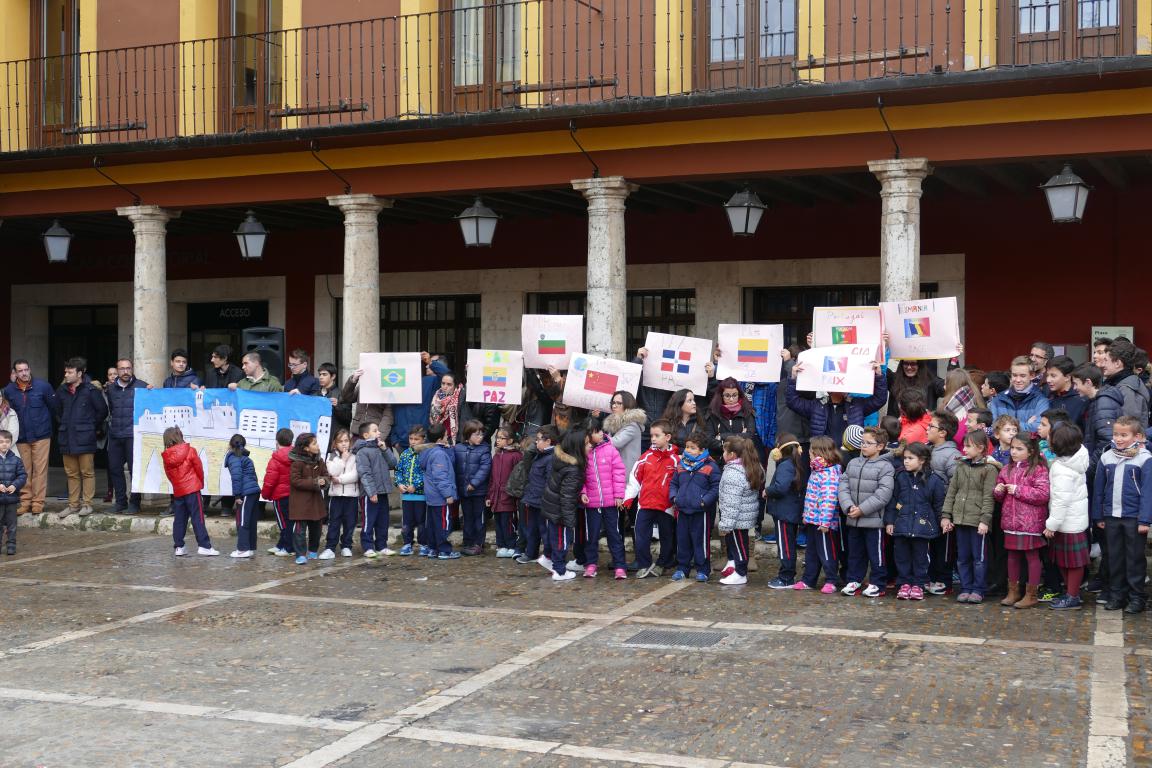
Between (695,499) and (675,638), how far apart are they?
87.6 inches

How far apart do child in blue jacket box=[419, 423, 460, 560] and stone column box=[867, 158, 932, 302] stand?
4424 mm

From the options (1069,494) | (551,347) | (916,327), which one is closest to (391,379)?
(551,347)

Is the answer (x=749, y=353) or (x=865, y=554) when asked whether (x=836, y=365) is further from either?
(x=865, y=554)

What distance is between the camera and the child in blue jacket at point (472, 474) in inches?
498

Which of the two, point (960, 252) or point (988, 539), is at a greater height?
point (960, 252)

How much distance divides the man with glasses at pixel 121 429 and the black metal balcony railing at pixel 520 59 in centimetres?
325

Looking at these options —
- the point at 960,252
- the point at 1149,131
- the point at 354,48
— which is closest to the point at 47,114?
the point at 354,48

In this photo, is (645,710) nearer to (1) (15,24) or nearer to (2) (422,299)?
(2) (422,299)

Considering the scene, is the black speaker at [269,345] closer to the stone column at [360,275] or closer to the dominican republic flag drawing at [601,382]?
the stone column at [360,275]

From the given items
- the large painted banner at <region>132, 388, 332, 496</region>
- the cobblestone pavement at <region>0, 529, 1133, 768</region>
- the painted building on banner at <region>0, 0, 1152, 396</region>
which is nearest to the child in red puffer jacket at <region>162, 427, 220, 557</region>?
the large painted banner at <region>132, 388, 332, 496</region>

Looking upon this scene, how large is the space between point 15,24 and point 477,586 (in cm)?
1244

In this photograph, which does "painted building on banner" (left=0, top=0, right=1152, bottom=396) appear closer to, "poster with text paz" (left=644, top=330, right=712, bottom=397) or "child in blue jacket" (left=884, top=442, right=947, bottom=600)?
"poster with text paz" (left=644, top=330, right=712, bottom=397)

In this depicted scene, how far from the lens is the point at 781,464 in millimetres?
11070

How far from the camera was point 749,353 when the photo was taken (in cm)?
1248
